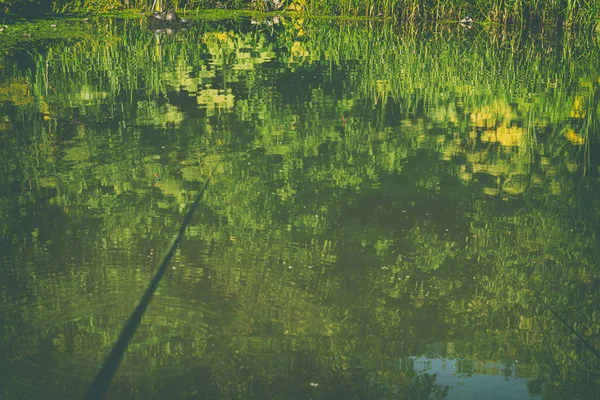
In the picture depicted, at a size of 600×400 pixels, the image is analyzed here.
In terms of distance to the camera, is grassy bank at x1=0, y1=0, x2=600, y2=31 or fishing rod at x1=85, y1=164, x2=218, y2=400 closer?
fishing rod at x1=85, y1=164, x2=218, y2=400

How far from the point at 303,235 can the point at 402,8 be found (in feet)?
36.4

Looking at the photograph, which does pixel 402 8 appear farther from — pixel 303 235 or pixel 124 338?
pixel 124 338

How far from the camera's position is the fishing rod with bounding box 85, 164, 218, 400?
10.4 ft

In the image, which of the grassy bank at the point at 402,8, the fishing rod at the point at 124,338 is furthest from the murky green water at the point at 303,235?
the grassy bank at the point at 402,8

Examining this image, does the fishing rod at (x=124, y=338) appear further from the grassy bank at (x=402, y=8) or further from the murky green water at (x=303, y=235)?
the grassy bank at (x=402, y=8)

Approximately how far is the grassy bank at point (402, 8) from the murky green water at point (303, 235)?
5.28 meters

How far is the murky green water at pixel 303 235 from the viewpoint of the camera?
11.0 feet

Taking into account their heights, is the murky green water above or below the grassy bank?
below

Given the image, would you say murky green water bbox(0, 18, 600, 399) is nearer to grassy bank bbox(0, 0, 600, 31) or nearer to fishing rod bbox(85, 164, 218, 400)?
fishing rod bbox(85, 164, 218, 400)

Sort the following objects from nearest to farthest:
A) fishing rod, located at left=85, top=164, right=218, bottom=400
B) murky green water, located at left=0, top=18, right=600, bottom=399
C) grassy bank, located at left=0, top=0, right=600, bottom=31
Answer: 1. fishing rod, located at left=85, top=164, right=218, bottom=400
2. murky green water, located at left=0, top=18, right=600, bottom=399
3. grassy bank, located at left=0, top=0, right=600, bottom=31

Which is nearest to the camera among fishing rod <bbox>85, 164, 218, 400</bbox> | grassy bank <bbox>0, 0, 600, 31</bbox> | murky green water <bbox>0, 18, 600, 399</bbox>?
fishing rod <bbox>85, 164, 218, 400</bbox>

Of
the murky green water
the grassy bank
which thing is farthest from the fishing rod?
the grassy bank

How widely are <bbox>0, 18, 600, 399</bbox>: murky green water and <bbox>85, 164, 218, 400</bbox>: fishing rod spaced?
0.04 meters

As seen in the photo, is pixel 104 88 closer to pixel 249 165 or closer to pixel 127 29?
pixel 249 165
